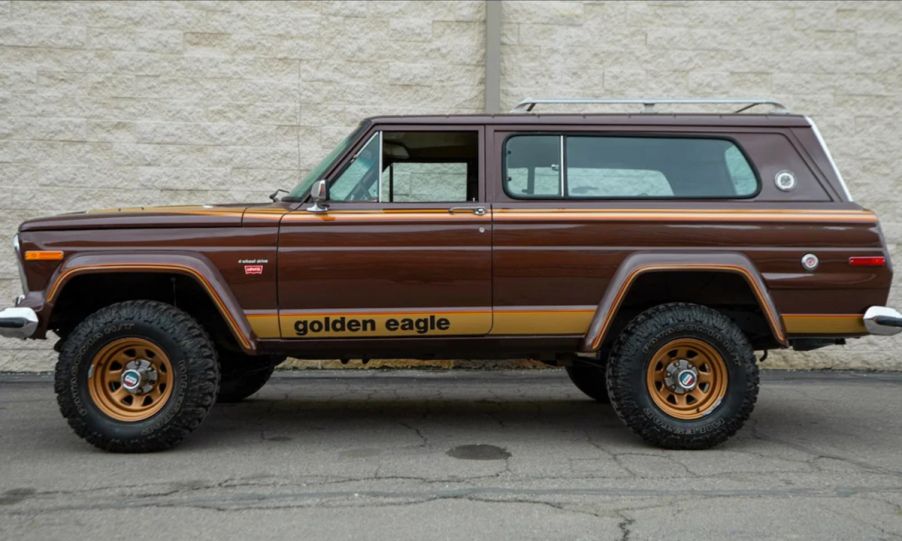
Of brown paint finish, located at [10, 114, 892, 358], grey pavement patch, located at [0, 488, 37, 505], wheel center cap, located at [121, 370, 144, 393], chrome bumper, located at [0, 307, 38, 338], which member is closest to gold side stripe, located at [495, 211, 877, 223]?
brown paint finish, located at [10, 114, 892, 358]

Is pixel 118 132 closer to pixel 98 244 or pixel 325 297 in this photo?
pixel 98 244

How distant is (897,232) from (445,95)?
482cm

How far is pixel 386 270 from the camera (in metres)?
5.17

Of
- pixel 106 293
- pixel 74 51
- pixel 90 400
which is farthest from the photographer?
pixel 74 51

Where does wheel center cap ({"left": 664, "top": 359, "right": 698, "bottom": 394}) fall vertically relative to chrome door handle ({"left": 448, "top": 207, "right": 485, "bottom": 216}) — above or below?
below

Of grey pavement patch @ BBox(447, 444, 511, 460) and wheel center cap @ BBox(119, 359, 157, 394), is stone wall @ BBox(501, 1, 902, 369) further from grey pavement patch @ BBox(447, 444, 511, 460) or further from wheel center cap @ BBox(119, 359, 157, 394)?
wheel center cap @ BBox(119, 359, 157, 394)

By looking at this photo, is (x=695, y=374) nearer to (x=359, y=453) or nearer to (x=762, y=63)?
(x=359, y=453)

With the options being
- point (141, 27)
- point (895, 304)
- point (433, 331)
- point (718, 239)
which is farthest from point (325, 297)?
point (895, 304)

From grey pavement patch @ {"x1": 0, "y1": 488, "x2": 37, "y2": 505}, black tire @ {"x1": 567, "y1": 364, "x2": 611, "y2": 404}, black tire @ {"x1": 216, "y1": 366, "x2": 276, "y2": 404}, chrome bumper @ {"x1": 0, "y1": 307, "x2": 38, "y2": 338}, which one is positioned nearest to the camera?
grey pavement patch @ {"x1": 0, "y1": 488, "x2": 37, "y2": 505}

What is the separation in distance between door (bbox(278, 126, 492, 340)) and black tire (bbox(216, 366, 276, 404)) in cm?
126

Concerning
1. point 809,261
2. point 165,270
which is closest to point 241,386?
point 165,270

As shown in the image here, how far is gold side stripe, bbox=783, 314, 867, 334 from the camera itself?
5.18 meters

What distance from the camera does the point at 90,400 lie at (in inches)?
198

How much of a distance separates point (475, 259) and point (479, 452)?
3.78 feet
